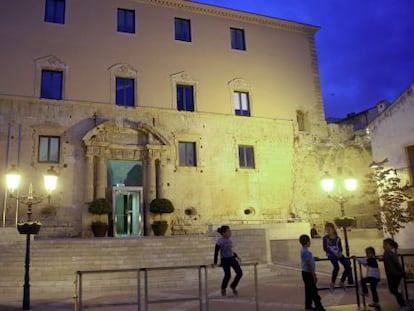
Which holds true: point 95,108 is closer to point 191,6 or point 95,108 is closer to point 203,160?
point 203,160

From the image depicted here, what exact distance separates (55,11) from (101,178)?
9414 mm

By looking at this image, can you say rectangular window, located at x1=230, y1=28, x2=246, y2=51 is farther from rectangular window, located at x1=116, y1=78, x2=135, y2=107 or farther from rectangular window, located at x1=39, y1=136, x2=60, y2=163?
rectangular window, located at x1=39, y1=136, x2=60, y2=163

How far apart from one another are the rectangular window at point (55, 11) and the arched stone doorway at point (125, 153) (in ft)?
20.6

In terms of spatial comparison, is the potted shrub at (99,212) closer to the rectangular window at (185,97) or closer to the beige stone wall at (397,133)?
the rectangular window at (185,97)

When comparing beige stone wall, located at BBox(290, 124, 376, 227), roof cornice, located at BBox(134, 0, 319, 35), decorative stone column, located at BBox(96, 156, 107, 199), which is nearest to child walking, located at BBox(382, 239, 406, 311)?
decorative stone column, located at BBox(96, 156, 107, 199)

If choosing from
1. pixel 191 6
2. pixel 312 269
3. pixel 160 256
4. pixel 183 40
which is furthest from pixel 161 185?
pixel 312 269

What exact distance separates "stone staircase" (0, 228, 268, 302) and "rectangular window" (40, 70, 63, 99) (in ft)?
27.9

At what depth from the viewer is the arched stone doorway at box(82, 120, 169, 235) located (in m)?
21.1

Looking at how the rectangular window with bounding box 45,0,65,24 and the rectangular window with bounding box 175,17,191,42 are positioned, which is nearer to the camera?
the rectangular window with bounding box 45,0,65,24

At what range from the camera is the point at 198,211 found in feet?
74.9

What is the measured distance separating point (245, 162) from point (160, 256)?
1080cm

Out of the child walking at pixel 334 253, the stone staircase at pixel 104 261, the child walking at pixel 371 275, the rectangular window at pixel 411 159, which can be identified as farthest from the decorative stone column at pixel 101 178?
the child walking at pixel 371 275

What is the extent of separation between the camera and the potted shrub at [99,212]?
784 inches

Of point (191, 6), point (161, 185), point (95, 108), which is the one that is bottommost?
point (161, 185)
